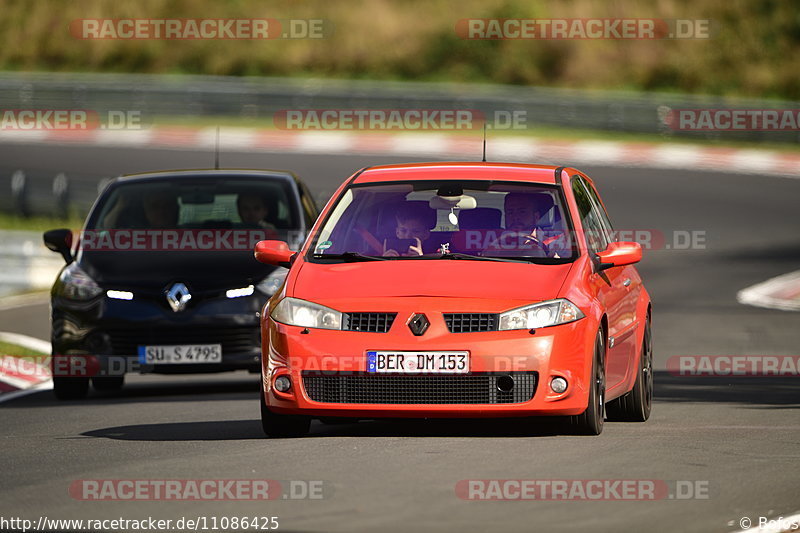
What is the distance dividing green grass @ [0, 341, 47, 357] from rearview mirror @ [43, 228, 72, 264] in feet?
10.1

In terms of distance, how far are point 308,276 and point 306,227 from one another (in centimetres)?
471

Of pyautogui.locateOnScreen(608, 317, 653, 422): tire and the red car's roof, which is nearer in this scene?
the red car's roof

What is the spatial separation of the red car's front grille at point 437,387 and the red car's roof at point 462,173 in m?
1.60

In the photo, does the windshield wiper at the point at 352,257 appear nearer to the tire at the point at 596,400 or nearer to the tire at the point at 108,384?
the tire at the point at 596,400

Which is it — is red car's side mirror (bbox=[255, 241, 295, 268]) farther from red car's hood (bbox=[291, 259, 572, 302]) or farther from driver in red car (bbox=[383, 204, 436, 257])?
driver in red car (bbox=[383, 204, 436, 257])

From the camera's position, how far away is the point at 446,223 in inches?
406

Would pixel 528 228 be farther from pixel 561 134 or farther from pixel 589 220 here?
pixel 561 134

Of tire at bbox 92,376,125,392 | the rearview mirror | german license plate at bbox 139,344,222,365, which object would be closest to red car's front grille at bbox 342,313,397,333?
german license plate at bbox 139,344,222,365

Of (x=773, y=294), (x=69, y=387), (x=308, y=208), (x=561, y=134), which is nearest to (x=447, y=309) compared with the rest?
(x=69, y=387)

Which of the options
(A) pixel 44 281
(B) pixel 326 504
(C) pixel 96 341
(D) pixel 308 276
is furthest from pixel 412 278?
(A) pixel 44 281

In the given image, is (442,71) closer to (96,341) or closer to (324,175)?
(324,175)

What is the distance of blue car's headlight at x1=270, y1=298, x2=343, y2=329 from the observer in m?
9.50

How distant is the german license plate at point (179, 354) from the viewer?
13344 mm

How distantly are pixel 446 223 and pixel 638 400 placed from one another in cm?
178
